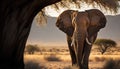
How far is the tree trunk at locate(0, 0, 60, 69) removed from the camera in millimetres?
8016

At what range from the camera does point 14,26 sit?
8.36 metres

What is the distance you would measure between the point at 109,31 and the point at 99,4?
455 feet

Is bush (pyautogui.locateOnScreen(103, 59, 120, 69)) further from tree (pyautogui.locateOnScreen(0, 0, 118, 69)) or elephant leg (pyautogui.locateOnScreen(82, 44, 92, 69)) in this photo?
tree (pyautogui.locateOnScreen(0, 0, 118, 69))

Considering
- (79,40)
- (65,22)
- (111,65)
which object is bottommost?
(111,65)

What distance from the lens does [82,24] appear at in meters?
15.6

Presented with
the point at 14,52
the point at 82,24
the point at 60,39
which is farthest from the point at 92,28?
the point at 60,39

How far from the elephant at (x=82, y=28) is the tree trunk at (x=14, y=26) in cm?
612

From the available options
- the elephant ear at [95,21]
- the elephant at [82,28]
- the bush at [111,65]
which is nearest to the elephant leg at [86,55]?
the elephant at [82,28]

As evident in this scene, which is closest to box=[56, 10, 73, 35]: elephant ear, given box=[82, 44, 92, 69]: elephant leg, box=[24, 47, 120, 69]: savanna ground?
box=[82, 44, 92, 69]: elephant leg

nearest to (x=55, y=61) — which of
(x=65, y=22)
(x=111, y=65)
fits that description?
(x=111, y=65)

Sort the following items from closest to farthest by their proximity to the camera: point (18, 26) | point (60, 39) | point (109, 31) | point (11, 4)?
point (11, 4)
point (18, 26)
point (60, 39)
point (109, 31)

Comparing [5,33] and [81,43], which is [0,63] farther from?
[81,43]

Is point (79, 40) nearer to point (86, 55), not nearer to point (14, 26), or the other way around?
point (86, 55)

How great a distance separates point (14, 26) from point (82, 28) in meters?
7.26
